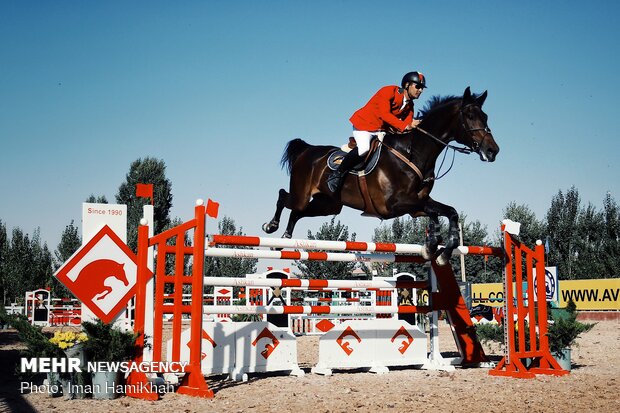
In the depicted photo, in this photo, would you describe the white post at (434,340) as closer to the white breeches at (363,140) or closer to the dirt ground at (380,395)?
the dirt ground at (380,395)

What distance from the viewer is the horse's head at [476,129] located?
17.9 ft

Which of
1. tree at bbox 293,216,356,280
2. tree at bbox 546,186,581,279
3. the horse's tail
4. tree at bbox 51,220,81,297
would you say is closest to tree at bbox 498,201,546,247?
tree at bbox 546,186,581,279

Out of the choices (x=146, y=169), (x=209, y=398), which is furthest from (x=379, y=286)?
(x=146, y=169)

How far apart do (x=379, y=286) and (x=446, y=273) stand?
0.78 metres

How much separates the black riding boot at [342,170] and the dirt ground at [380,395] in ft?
5.79

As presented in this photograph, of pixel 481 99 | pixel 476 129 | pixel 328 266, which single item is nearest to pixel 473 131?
pixel 476 129

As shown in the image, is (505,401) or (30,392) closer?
(505,401)

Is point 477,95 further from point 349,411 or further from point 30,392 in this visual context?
point 30,392

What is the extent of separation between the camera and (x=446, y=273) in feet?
21.1

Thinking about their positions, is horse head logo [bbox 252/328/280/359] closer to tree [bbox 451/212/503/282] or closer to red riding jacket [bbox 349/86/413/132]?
red riding jacket [bbox 349/86/413/132]

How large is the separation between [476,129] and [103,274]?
3.34 metres

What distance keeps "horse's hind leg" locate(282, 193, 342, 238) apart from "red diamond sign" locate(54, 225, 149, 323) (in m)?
1.93

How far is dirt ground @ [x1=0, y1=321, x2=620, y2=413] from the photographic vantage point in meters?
4.09

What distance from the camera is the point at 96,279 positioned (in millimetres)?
4887
